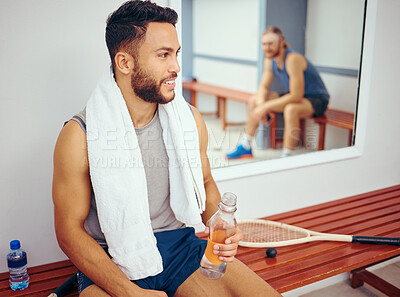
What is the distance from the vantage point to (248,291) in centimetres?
146

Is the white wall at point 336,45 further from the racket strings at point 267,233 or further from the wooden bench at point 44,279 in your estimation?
the wooden bench at point 44,279

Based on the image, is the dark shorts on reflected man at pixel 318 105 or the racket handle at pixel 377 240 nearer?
the racket handle at pixel 377 240

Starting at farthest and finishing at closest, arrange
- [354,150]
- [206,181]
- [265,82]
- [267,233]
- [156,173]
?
[265,82] → [354,150] → [267,233] → [206,181] → [156,173]

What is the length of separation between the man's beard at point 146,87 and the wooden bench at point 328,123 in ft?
5.24

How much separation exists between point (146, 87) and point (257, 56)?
3730mm

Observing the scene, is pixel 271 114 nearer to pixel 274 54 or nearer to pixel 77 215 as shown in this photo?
pixel 274 54

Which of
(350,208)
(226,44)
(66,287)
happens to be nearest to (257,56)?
(226,44)

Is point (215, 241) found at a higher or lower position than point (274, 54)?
lower

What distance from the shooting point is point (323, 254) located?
187 centimetres

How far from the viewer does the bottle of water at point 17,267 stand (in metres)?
1.60

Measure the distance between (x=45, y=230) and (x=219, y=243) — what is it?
799mm

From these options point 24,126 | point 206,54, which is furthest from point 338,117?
point 206,54

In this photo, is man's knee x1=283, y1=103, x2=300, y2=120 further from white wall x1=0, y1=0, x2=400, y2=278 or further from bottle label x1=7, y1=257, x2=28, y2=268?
bottle label x1=7, y1=257, x2=28, y2=268

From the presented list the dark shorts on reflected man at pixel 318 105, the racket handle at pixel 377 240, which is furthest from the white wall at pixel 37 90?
the dark shorts on reflected man at pixel 318 105
